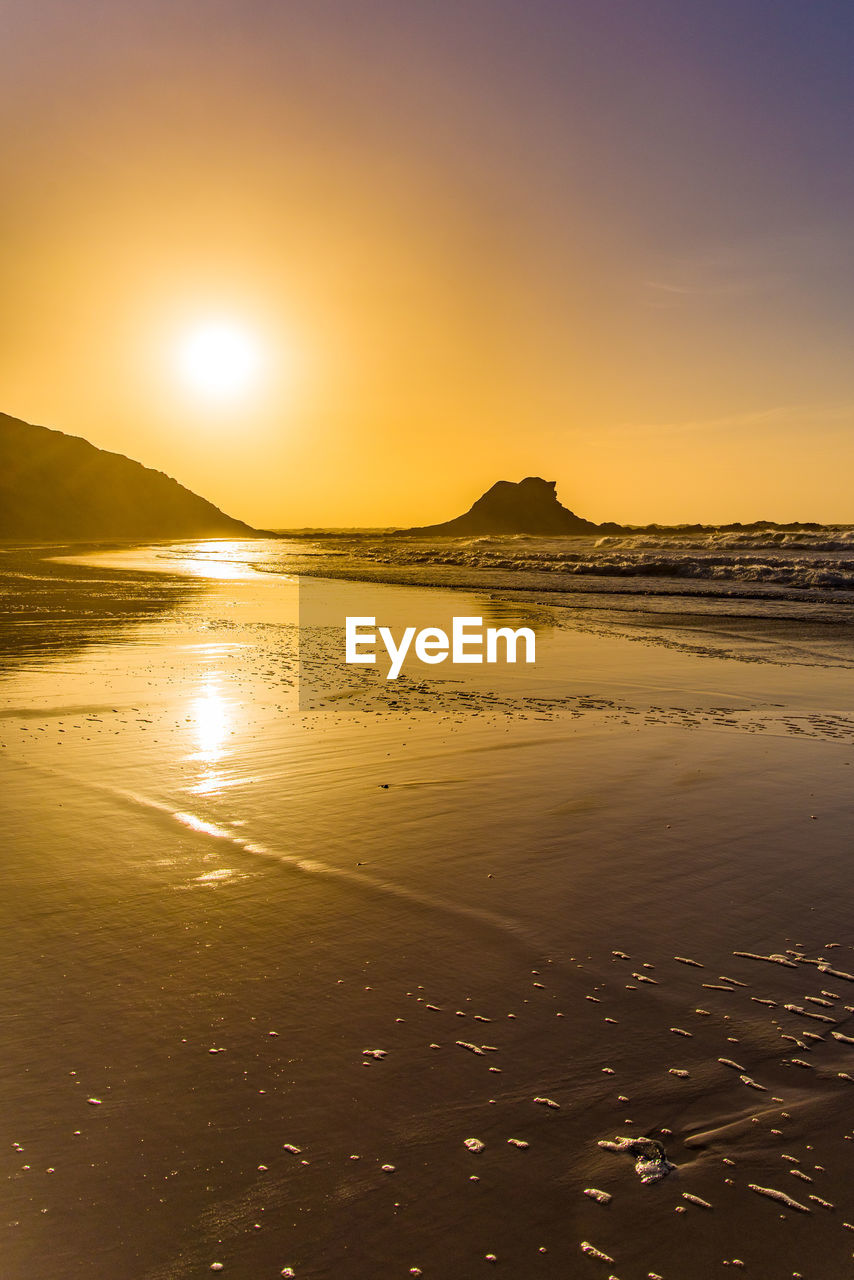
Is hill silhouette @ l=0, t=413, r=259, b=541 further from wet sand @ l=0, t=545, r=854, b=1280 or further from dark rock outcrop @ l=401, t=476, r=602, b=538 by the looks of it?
wet sand @ l=0, t=545, r=854, b=1280

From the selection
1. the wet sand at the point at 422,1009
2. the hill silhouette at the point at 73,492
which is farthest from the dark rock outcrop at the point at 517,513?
Result: the wet sand at the point at 422,1009

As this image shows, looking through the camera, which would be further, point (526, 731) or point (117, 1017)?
point (526, 731)

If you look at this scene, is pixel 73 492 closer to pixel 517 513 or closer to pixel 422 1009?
pixel 517 513

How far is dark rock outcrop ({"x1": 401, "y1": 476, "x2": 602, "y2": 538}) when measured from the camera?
152m

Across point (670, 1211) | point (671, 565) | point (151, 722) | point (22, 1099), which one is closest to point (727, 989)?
point (670, 1211)

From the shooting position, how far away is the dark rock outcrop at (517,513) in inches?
5989

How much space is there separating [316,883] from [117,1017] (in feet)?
4.77

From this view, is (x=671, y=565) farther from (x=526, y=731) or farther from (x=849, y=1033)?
(x=849, y=1033)

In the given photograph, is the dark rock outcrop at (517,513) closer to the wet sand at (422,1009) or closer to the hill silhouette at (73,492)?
the hill silhouette at (73,492)

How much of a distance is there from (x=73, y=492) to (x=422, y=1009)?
18135 centimetres

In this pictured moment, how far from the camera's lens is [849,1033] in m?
3.24

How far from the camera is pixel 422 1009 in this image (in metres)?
3.33

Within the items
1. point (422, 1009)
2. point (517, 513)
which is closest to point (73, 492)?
point (517, 513)

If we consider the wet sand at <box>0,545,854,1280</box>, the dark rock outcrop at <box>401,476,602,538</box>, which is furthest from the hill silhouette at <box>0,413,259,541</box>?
the wet sand at <box>0,545,854,1280</box>
